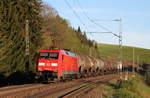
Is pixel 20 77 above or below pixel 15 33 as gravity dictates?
below

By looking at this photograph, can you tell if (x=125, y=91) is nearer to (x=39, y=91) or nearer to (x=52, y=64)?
(x=39, y=91)

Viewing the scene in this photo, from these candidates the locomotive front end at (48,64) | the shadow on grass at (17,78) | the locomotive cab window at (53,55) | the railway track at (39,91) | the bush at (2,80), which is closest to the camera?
the railway track at (39,91)

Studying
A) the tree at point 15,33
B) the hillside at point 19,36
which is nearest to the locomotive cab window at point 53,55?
the hillside at point 19,36

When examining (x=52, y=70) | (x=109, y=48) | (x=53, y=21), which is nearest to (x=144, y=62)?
(x=109, y=48)

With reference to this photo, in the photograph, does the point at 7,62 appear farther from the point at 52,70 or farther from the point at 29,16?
the point at 29,16

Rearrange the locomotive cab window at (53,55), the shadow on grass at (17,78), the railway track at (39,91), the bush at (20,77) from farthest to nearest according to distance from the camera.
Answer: the bush at (20,77) → the locomotive cab window at (53,55) → the shadow on grass at (17,78) → the railway track at (39,91)

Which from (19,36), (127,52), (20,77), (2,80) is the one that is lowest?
(2,80)

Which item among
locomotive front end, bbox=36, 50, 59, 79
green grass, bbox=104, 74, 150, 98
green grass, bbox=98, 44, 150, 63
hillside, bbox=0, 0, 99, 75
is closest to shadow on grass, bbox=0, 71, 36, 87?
hillside, bbox=0, 0, 99, 75

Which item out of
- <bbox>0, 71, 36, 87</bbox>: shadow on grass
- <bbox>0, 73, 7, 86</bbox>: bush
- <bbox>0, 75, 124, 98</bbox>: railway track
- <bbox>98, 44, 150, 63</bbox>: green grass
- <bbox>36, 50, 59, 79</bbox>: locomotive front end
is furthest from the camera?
<bbox>98, 44, 150, 63</bbox>: green grass

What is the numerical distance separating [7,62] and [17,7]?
8508mm

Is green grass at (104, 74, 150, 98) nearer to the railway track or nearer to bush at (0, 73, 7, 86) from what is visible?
the railway track

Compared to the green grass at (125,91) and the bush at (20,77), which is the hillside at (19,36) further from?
the green grass at (125,91)

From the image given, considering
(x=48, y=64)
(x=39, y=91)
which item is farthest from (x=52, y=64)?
(x=39, y=91)

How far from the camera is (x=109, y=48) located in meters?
144
